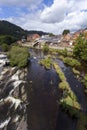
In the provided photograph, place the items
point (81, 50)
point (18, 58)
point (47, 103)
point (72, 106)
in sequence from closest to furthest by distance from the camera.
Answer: point (72, 106), point (47, 103), point (18, 58), point (81, 50)

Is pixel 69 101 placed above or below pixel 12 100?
below

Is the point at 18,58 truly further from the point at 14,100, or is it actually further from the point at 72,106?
the point at 72,106

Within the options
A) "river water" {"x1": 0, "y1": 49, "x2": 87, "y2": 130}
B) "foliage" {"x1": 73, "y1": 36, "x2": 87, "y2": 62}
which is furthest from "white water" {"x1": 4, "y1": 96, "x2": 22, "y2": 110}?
"foliage" {"x1": 73, "y1": 36, "x2": 87, "y2": 62}

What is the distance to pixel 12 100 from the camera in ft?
100

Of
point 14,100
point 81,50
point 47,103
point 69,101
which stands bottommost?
point 47,103

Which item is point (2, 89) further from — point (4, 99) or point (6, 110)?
point (6, 110)

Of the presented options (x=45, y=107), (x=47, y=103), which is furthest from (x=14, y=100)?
(x=47, y=103)

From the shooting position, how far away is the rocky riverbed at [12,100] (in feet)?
80.6

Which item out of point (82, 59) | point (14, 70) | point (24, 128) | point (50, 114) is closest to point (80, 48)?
point (82, 59)

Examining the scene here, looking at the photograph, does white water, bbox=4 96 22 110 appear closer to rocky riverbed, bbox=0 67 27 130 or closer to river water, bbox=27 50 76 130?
rocky riverbed, bbox=0 67 27 130

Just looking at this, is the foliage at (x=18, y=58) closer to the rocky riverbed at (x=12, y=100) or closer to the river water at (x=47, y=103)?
the river water at (x=47, y=103)

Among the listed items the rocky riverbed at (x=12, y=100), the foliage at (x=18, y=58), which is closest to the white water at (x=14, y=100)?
the rocky riverbed at (x=12, y=100)

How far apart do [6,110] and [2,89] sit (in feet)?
26.7

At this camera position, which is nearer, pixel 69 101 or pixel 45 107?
pixel 45 107
